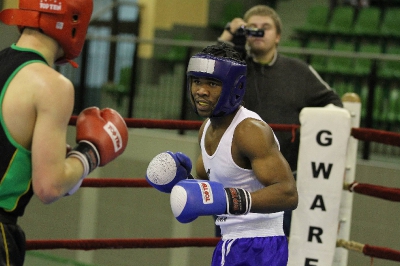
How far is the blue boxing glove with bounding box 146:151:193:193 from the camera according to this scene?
2.90 m

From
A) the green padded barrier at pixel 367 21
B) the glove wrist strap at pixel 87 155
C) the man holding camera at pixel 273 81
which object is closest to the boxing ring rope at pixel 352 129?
the man holding camera at pixel 273 81

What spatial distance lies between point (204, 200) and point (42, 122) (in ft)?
2.21

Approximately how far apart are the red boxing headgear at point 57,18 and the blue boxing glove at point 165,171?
0.67 m

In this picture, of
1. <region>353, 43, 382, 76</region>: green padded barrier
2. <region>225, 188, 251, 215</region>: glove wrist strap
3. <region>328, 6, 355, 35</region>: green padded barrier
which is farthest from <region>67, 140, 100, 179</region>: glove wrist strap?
<region>328, 6, 355, 35</region>: green padded barrier

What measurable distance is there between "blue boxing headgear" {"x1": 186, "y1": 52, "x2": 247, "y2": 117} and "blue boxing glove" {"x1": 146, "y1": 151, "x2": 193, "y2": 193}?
0.79ft

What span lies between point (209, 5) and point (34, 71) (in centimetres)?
859

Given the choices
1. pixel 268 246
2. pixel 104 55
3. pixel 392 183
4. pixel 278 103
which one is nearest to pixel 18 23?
pixel 268 246

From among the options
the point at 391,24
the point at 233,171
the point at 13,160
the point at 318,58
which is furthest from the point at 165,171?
the point at 391,24

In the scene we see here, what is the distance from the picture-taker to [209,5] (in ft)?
34.9

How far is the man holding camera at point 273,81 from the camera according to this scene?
421cm

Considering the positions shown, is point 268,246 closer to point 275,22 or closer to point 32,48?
point 32,48

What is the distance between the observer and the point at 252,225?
2.93 meters

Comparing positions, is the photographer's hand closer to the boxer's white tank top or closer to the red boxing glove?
the boxer's white tank top

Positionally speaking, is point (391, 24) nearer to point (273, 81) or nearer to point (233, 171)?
point (273, 81)
